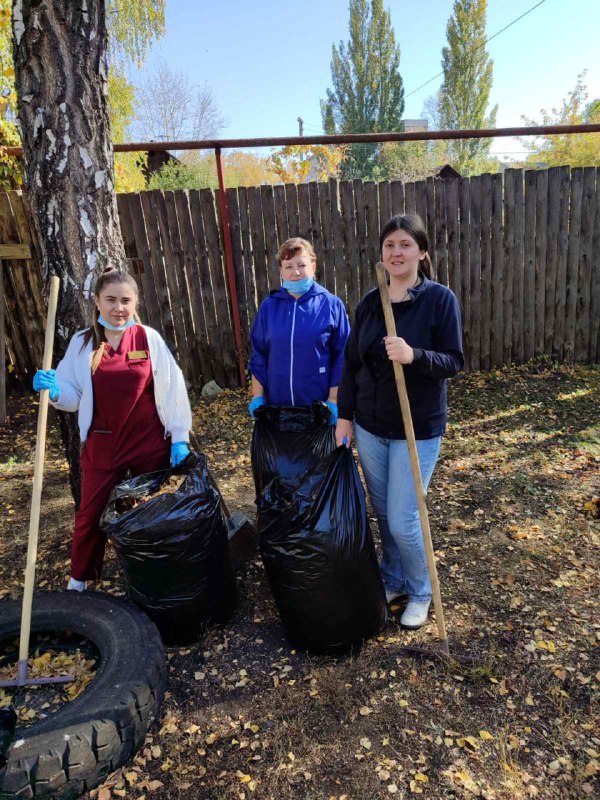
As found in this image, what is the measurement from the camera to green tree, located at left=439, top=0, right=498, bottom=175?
35.7 metres

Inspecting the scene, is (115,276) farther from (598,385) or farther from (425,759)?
(598,385)

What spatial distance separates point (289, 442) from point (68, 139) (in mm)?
1972

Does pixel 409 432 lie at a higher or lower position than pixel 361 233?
lower

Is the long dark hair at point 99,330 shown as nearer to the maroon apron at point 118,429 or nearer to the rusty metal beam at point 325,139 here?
the maroon apron at point 118,429

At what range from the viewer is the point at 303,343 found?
263cm

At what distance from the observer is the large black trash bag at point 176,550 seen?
2201 millimetres

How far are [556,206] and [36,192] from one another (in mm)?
5066

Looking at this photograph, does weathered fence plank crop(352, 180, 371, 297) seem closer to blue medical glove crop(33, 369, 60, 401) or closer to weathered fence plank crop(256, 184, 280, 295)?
weathered fence plank crop(256, 184, 280, 295)

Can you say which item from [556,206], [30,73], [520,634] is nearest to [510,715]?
[520,634]

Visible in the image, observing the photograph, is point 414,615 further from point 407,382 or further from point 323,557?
point 407,382

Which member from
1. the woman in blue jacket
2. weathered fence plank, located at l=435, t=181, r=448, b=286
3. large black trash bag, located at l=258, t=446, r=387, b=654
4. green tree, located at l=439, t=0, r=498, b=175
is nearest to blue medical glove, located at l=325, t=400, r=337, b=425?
the woman in blue jacket

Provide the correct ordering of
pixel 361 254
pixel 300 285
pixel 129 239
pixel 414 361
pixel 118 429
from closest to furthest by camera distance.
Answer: pixel 414 361, pixel 118 429, pixel 300 285, pixel 129 239, pixel 361 254

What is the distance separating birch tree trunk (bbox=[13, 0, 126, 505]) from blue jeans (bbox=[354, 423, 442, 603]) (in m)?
1.73

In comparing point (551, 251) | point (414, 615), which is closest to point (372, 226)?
point (551, 251)
